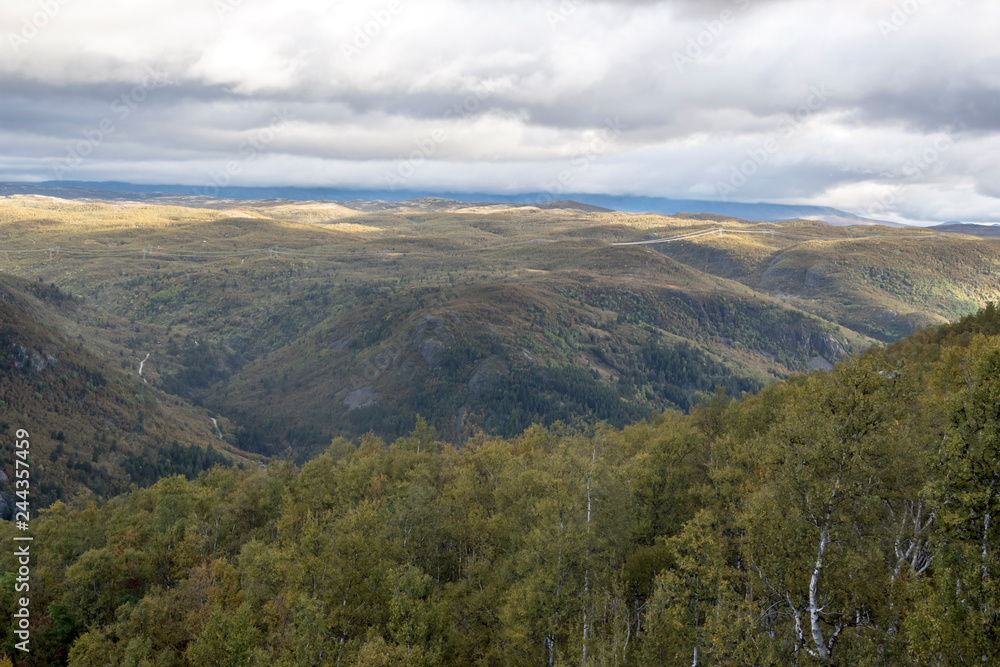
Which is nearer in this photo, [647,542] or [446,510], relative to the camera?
[647,542]

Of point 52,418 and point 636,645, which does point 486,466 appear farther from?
point 52,418

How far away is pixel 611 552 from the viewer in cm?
4731

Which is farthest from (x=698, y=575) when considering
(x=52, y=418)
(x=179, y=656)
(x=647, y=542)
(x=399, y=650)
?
(x=52, y=418)

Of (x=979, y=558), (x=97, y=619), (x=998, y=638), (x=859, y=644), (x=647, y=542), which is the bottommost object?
(x=97, y=619)

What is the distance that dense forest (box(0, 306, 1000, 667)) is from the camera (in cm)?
2644

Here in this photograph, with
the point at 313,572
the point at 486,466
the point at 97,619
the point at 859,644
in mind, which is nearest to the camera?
the point at 859,644

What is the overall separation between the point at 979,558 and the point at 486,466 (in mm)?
69523

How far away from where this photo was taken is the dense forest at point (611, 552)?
26438 mm

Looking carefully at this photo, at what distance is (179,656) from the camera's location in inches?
2499

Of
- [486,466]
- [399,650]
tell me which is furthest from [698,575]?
[486,466]

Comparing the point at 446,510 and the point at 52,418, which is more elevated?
the point at 446,510

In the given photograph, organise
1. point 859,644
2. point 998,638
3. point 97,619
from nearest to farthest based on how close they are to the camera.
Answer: point 998,638, point 859,644, point 97,619

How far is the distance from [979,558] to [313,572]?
1964 inches

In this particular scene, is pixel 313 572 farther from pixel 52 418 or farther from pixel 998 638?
pixel 52 418
